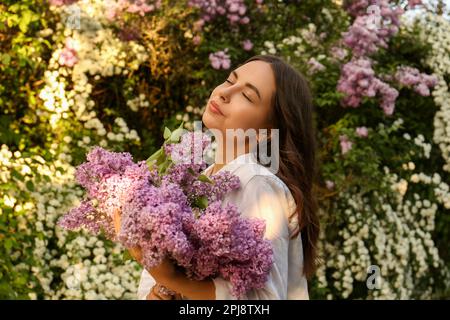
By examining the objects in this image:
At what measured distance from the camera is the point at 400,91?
5254 mm

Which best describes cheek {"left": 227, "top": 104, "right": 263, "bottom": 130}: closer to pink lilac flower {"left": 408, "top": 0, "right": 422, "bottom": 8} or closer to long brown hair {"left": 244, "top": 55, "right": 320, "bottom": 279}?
long brown hair {"left": 244, "top": 55, "right": 320, "bottom": 279}

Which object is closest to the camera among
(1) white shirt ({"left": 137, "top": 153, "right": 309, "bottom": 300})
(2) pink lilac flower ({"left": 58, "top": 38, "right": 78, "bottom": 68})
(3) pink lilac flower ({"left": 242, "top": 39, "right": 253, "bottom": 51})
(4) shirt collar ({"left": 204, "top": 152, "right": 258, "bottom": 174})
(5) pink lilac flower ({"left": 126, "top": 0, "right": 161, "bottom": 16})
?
(1) white shirt ({"left": 137, "top": 153, "right": 309, "bottom": 300})

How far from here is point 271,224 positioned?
1.66m

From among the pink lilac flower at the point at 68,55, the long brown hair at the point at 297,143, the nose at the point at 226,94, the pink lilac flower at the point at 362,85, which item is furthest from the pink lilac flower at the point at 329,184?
the nose at the point at 226,94

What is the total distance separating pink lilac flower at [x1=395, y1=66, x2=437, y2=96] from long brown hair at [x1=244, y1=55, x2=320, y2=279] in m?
3.09

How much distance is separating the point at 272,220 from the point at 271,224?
0.04 ft

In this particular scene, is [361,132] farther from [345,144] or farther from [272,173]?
[272,173]

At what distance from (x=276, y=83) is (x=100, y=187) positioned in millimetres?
551

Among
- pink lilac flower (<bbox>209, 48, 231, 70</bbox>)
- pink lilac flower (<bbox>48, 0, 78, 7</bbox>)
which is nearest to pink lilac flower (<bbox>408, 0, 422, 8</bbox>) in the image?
pink lilac flower (<bbox>209, 48, 231, 70</bbox>)

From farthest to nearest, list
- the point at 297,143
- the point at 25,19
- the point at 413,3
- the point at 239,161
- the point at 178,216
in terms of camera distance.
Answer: the point at 413,3, the point at 25,19, the point at 297,143, the point at 239,161, the point at 178,216

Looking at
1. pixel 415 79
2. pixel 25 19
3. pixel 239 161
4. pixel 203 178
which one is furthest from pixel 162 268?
pixel 415 79

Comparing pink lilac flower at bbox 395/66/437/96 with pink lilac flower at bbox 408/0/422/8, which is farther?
pink lilac flower at bbox 408/0/422/8

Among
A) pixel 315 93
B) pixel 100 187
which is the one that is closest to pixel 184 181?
pixel 100 187

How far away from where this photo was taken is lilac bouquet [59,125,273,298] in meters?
1.52
